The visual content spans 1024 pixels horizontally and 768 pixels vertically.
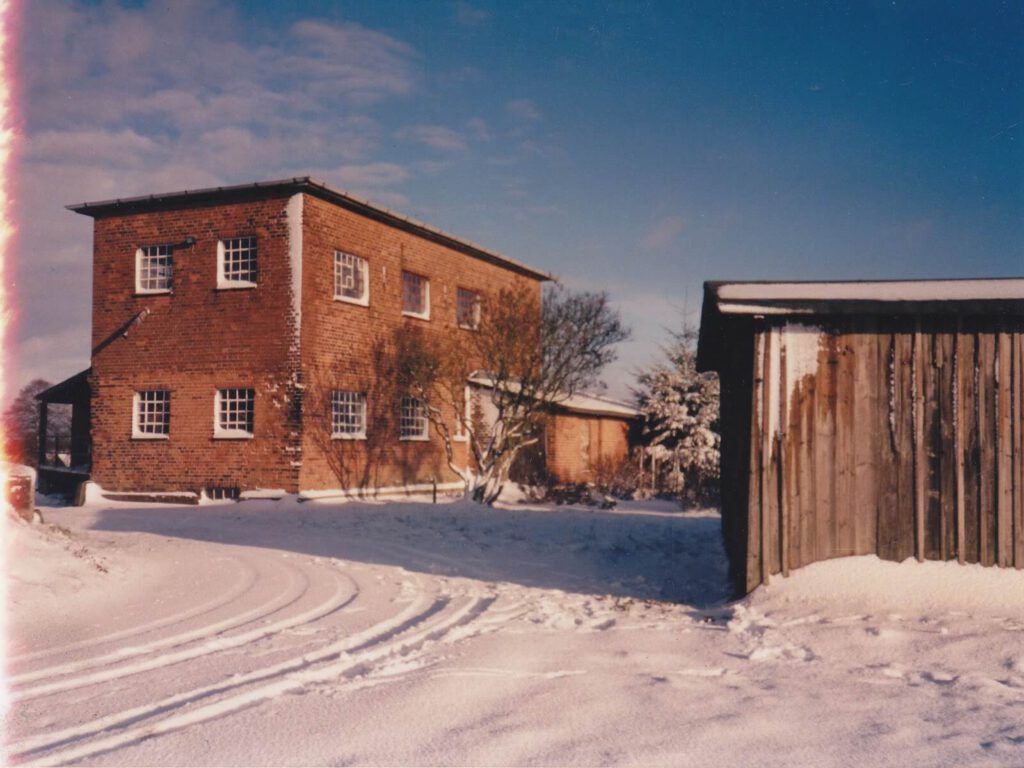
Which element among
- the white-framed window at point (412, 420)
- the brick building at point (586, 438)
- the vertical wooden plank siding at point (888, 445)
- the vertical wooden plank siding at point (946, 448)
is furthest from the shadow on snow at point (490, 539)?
the brick building at point (586, 438)

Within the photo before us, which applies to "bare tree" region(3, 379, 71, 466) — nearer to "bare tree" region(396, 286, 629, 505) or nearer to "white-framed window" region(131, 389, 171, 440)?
"white-framed window" region(131, 389, 171, 440)

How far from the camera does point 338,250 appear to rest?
21828 mm

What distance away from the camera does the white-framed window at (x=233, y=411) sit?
2114 centimetres

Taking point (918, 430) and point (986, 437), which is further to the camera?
point (918, 430)

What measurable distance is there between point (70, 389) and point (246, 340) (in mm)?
8796

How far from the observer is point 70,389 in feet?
86.8

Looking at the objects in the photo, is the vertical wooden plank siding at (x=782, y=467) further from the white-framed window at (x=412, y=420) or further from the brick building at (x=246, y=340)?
the white-framed window at (x=412, y=420)

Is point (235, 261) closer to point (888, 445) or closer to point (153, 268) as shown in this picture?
point (153, 268)

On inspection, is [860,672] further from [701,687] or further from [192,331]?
[192,331]

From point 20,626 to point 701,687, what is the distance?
5.83 m

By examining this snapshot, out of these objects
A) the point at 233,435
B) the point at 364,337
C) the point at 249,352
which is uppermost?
the point at 364,337

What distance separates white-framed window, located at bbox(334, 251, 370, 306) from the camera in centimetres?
2191

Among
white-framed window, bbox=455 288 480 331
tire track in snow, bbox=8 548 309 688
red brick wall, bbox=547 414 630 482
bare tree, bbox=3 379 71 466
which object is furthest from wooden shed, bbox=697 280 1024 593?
bare tree, bbox=3 379 71 466

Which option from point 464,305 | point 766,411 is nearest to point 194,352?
point 464,305
